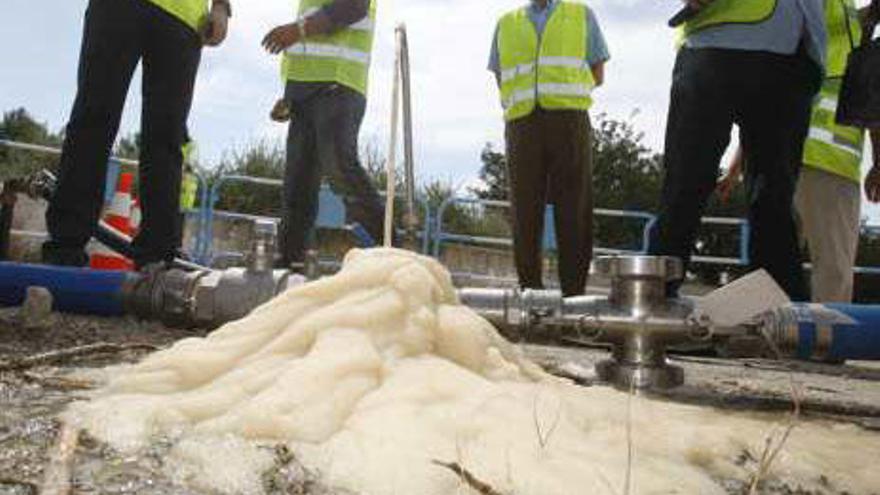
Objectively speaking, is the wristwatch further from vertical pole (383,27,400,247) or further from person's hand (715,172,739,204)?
person's hand (715,172,739,204)

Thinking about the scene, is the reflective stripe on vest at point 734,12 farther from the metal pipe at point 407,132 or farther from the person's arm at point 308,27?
the person's arm at point 308,27

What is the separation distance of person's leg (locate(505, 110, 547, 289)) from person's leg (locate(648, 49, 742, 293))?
1474 mm

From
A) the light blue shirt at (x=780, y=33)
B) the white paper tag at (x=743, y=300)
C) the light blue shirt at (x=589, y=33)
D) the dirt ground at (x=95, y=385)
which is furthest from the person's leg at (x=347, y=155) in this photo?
the white paper tag at (x=743, y=300)

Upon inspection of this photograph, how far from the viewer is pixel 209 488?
0.99m

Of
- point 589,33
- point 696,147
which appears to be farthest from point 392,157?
point 589,33

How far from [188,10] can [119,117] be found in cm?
49

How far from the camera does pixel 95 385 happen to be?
5.10 feet

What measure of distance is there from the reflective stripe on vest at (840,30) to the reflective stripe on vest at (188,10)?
2401mm

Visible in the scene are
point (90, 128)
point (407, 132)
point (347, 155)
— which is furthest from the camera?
point (347, 155)

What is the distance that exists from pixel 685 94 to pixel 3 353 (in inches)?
78.5

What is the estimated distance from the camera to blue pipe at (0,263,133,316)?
9.02 ft

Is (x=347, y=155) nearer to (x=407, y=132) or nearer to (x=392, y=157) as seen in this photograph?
(x=407, y=132)

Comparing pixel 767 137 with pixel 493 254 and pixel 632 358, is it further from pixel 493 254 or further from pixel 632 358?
pixel 493 254

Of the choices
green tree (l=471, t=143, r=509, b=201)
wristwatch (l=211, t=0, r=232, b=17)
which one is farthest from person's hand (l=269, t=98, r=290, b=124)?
green tree (l=471, t=143, r=509, b=201)
